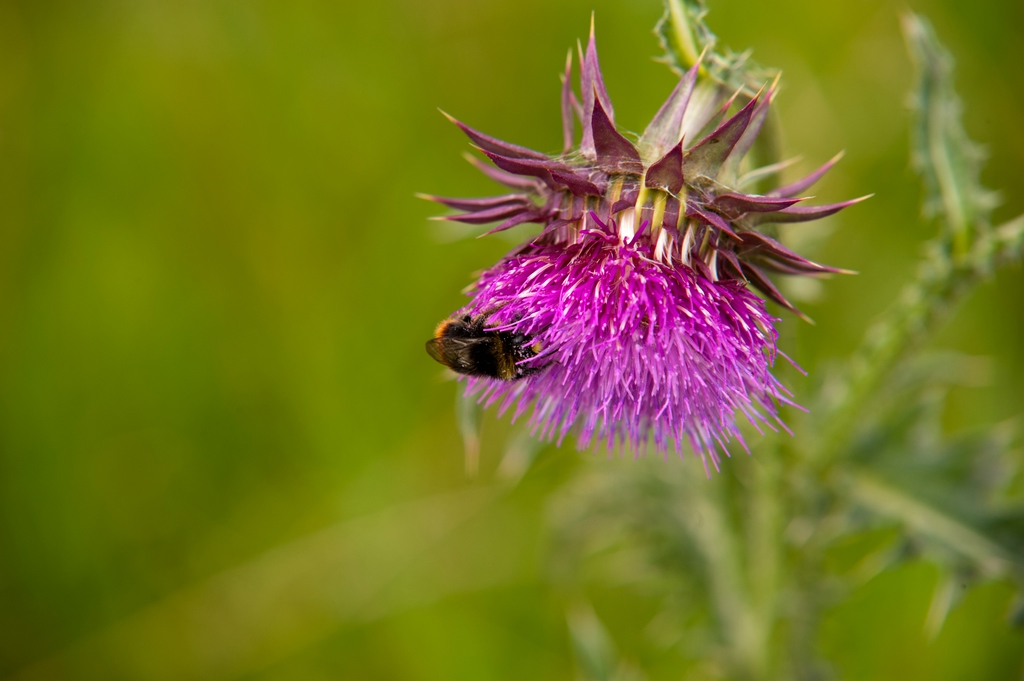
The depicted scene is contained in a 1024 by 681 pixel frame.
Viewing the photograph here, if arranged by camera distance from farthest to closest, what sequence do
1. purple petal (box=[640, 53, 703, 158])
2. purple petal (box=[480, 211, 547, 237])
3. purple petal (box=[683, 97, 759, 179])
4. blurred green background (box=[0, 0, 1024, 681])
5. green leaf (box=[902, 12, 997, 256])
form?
blurred green background (box=[0, 0, 1024, 681]) < green leaf (box=[902, 12, 997, 256]) < purple petal (box=[480, 211, 547, 237]) < purple petal (box=[640, 53, 703, 158]) < purple petal (box=[683, 97, 759, 179])

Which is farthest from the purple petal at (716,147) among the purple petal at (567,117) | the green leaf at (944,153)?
the green leaf at (944,153)

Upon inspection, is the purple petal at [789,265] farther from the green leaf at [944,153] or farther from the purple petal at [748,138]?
the green leaf at [944,153]

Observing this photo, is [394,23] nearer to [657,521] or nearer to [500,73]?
[500,73]

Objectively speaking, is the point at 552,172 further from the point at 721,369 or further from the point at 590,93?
the point at 721,369

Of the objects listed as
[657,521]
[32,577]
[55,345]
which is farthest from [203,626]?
[657,521]

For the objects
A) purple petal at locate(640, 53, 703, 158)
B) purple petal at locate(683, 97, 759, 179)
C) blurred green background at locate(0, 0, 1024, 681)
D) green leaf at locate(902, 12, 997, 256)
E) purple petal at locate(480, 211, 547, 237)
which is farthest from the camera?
blurred green background at locate(0, 0, 1024, 681)

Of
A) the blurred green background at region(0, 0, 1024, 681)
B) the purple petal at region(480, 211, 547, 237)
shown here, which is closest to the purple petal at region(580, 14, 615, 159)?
the purple petal at region(480, 211, 547, 237)

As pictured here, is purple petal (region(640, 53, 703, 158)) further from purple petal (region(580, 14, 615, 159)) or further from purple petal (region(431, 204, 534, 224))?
purple petal (region(431, 204, 534, 224))
